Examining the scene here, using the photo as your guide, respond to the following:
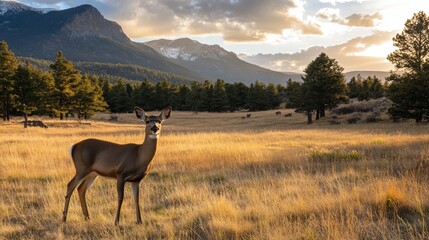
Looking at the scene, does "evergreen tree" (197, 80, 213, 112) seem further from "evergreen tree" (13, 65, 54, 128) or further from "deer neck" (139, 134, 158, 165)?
"deer neck" (139, 134, 158, 165)

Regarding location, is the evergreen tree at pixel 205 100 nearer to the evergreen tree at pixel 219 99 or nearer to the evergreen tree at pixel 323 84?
the evergreen tree at pixel 219 99

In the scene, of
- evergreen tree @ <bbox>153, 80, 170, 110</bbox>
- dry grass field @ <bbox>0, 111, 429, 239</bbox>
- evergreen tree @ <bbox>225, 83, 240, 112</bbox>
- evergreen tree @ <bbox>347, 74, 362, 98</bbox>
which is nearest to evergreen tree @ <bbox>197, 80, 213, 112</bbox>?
evergreen tree @ <bbox>225, 83, 240, 112</bbox>

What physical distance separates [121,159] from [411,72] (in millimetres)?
38724

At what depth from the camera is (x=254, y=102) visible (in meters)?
90.4

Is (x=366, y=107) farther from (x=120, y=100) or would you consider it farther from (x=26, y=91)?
(x=120, y=100)

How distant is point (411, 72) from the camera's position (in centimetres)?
3700

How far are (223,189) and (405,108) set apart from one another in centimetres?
3314

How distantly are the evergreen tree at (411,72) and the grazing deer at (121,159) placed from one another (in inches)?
1409

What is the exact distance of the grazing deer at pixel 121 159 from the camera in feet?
18.9

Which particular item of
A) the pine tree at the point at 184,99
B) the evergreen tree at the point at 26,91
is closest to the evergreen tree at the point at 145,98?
the pine tree at the point at 184,99

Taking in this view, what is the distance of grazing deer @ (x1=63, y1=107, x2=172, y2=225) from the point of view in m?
5.77

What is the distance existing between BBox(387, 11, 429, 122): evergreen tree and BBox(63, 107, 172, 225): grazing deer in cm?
3580

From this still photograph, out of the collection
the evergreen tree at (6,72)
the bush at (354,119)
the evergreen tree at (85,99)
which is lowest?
the bush at (354,119)

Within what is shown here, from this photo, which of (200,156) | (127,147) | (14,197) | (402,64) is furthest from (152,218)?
(402,64)
